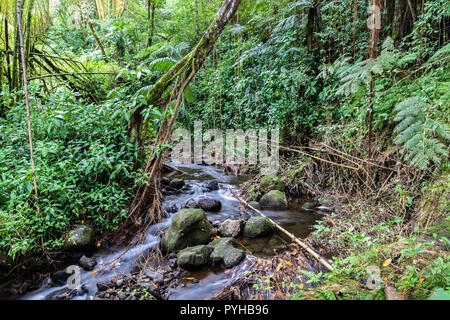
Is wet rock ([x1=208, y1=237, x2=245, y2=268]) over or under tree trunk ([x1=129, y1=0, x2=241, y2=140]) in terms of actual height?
under

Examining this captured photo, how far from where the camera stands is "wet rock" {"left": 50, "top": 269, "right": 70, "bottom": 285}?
9.61 ft

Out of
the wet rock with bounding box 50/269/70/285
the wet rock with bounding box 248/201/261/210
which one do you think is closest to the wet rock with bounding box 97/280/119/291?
the wet rock with bounding box 50/269/70/285

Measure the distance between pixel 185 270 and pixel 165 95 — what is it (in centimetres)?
280

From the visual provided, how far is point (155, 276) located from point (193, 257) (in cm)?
51

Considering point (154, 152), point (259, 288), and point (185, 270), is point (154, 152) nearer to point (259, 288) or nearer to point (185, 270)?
point (185, 270)

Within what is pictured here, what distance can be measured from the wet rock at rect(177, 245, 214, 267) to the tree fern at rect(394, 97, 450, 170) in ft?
8.95

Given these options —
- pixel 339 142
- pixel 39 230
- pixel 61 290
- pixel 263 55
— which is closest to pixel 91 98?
pixel 39 230

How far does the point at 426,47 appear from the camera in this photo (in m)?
3.95

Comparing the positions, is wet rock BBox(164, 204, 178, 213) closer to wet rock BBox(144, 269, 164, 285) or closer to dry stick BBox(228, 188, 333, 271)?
dry stick BBox(228, 188, 333, 271)

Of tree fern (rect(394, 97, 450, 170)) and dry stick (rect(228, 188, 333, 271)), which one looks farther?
dry stick (rect(228, 188, 333, 271))

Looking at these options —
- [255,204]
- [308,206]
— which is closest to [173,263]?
[255,204]

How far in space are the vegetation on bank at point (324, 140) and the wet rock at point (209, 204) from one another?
863 mm

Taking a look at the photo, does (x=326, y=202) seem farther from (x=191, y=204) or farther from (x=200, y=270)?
(x=200, y=270)

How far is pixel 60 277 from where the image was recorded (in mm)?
2949
